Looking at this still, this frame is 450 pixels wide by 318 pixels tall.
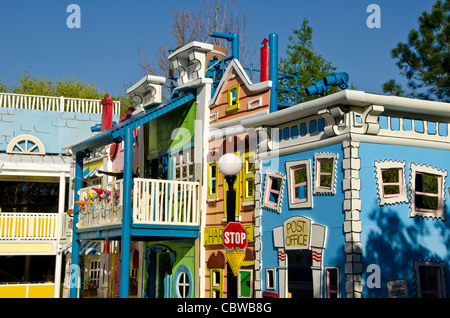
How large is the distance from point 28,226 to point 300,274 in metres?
11.0

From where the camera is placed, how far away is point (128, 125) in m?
14.5

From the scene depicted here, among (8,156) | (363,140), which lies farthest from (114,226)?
(8,156)

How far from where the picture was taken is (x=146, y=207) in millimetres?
14258

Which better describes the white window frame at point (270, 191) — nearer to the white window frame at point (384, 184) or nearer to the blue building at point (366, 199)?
the blue building at point (366, 199)

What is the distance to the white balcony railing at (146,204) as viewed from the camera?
46.8 ft

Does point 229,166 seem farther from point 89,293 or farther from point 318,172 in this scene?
point 89,293

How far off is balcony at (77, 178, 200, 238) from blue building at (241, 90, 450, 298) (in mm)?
3142

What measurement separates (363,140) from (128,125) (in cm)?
580

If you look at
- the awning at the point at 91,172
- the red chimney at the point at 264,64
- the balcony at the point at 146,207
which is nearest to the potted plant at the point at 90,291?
the awning at the point at 91,172

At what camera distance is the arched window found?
2530 centimetres

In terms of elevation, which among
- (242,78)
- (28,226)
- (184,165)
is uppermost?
(242,78)

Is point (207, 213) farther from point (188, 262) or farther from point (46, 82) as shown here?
point (46, 82)

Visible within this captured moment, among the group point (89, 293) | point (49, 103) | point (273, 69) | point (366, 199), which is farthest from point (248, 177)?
point (49, 103)

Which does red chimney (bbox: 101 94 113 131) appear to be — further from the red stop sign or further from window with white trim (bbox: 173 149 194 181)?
the red stop sign
